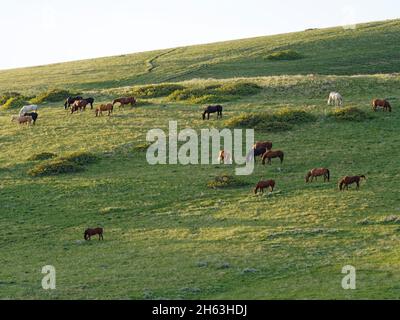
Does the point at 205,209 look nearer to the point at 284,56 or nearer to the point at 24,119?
the point at 24,119

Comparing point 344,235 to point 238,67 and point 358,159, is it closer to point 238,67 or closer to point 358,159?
point 358,159

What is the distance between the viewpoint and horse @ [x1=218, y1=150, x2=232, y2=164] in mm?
41969

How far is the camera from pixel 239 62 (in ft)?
283

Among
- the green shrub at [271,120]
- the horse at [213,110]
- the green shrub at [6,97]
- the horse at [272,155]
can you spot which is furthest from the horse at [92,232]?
the green shrub at [6,97]

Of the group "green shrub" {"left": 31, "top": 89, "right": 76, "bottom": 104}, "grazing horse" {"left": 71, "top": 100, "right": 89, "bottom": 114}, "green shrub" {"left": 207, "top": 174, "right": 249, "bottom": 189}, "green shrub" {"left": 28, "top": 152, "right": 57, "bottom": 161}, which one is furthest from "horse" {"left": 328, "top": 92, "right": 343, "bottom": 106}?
"green shrub" {"left": 31, "top": 89, "right": 76, "bottom": 104}

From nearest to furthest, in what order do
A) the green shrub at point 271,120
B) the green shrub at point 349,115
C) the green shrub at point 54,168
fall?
the green shrub at point 54,168 < the green shrub at point 271,120 < the green shrub at point 349,115

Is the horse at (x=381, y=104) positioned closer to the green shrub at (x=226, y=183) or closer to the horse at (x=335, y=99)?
the horse at (x=335, y=99)

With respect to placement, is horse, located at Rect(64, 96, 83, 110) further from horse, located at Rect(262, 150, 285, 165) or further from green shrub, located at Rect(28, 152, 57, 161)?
horse, located at Rect(262, 150, 285, 165)

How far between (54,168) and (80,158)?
2172mm

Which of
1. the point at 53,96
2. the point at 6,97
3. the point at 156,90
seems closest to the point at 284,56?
the point at 156,90

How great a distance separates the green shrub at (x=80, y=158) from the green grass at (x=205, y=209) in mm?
466

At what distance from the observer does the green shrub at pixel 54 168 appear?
4212 cm

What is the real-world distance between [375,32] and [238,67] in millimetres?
25550

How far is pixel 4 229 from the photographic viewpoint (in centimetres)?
3331
